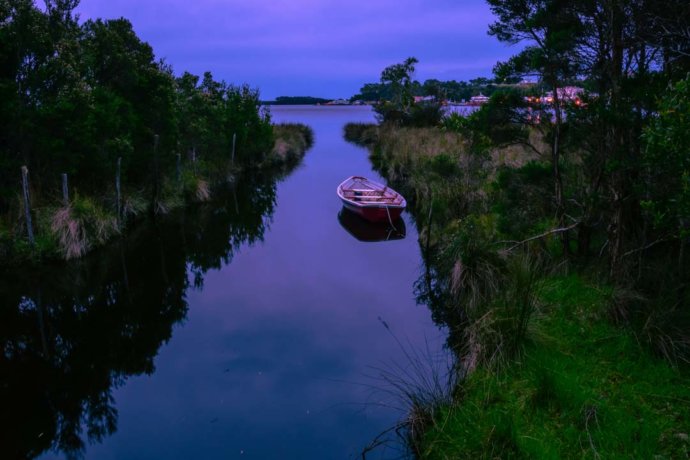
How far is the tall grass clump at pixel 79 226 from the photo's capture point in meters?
13.9

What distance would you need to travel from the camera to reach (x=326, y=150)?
49.2 m

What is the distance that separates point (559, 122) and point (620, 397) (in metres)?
5.66

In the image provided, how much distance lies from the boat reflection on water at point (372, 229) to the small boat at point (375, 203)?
0.32m

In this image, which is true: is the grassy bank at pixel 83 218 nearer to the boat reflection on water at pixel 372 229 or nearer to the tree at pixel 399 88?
the boat reflection on water at pixel 372 229

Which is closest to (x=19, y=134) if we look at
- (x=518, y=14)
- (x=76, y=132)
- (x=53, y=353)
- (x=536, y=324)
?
(x=76, y=132)

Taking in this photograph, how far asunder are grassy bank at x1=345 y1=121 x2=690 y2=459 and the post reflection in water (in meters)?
5.19

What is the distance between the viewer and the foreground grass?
527 centimetres

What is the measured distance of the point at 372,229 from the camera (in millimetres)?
19656

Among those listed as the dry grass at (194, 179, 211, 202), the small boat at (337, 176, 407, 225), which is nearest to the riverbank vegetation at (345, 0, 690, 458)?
the small boat at (337, 176, 407, 225)

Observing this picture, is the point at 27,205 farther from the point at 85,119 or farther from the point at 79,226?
the point at 85,119

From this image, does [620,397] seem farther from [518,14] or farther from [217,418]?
[518,14]

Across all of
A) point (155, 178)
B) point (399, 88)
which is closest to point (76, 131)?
point (155, 178)

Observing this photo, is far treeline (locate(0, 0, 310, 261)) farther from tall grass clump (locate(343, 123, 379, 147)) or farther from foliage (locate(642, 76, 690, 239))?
tall grass clump (locate(343, 123, 379, 147))

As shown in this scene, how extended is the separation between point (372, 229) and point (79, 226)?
10.0 metres
